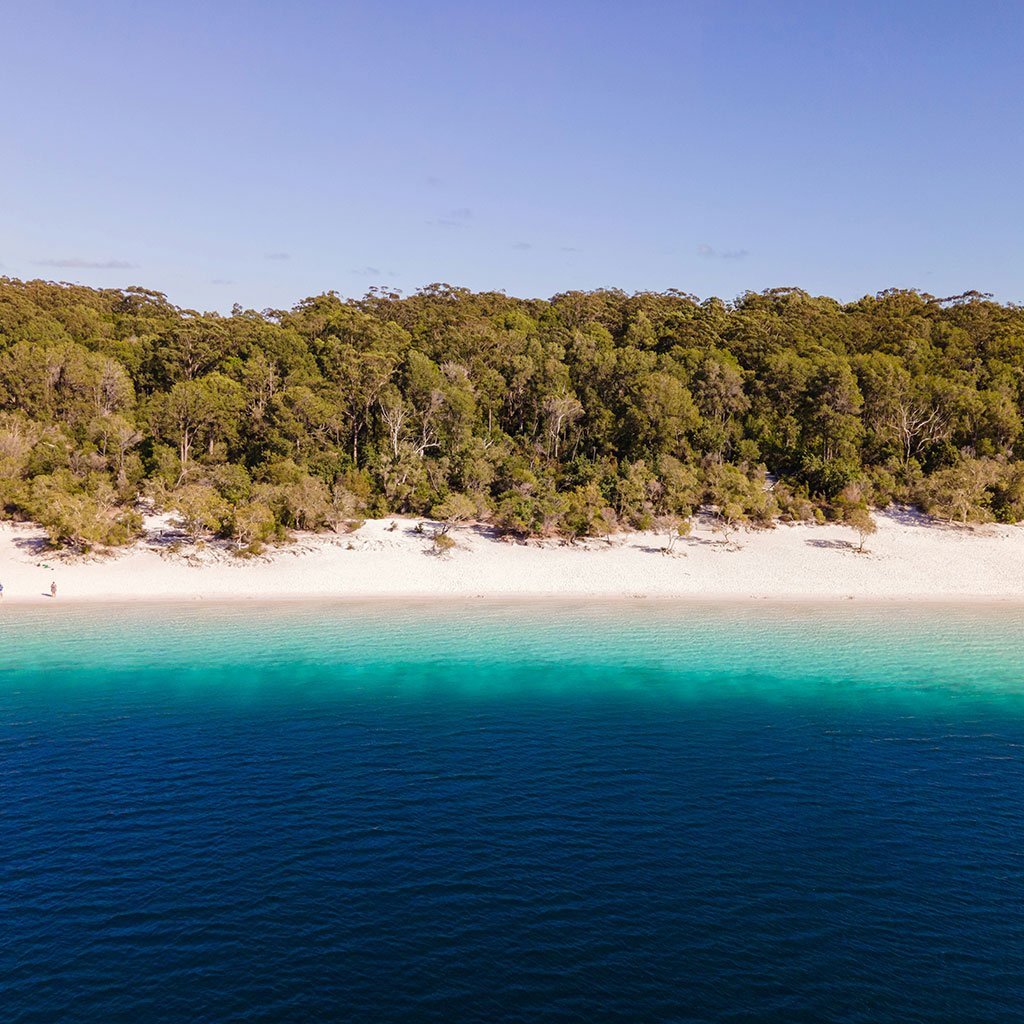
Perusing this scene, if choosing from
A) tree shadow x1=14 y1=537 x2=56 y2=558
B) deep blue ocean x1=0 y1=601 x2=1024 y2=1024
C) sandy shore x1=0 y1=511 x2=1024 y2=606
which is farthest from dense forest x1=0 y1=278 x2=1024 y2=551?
deep blue ocean x1=0 y1=601 x2=1024 y2=1024

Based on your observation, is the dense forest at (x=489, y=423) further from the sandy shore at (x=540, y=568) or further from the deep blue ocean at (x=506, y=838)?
the deep blue ocean at (x=506, y=838)

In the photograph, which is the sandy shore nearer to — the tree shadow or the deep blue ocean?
A: the tree shadow

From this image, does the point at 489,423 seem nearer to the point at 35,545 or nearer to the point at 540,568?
the point at 540,568

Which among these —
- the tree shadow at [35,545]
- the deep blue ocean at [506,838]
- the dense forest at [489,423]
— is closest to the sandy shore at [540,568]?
the tree shadow at [35,545]

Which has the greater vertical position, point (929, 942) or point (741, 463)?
point (741, 463)

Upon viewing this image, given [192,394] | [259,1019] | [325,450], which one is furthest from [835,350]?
[259,1019]

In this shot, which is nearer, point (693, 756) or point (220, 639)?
point (693, 756)

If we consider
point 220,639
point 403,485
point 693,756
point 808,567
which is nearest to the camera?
point 693,756

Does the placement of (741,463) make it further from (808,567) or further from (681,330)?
(681,330)
